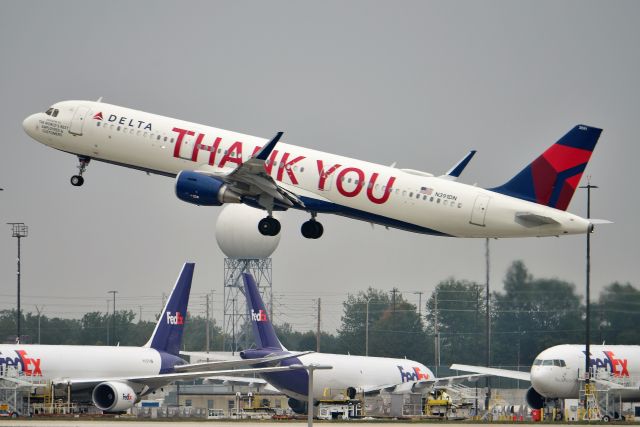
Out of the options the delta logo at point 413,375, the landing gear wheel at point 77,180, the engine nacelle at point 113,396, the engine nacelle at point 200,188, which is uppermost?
the landing gear wheel at point 77,180

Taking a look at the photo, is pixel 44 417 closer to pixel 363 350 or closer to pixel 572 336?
pixel 572 336

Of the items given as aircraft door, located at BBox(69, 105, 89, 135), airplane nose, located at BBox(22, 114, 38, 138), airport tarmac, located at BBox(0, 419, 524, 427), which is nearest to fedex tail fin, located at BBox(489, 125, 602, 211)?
airport tarmac, located at BBox(0, 419, 524, 427)

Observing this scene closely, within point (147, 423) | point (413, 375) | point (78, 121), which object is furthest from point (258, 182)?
point (413, 375)

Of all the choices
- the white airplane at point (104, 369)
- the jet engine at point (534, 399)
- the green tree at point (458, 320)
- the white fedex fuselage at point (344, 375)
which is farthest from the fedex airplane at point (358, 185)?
the green tree at point (458, 320)

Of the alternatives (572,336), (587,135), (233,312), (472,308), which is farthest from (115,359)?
(233,312)

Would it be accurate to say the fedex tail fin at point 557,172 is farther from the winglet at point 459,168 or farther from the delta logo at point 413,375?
the delta logo at point 413,375

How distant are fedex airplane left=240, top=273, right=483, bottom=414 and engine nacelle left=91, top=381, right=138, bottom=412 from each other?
14.5m

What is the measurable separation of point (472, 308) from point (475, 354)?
15.5ft

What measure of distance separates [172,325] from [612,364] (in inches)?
1353

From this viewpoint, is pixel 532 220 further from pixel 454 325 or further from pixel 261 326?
pixel 454 325

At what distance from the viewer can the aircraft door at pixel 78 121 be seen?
86.2m

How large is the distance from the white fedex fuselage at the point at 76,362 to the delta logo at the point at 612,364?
3409 centimetres

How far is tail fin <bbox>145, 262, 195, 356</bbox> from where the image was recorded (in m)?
97.9

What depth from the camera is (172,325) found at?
98812 millimetres
